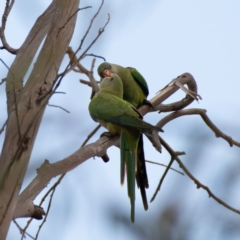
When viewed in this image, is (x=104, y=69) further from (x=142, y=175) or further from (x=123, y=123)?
(x=142, y=175)

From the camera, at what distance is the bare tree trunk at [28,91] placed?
203 centimetres

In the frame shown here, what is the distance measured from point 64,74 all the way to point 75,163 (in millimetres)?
775

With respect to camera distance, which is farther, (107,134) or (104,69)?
(104,69)

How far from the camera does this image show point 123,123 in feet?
11.8

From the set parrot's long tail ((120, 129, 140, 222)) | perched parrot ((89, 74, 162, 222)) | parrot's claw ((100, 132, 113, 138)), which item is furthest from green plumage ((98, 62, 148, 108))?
parrot's claw ((100, 132, 113, 138))

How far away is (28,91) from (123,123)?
1.31 m

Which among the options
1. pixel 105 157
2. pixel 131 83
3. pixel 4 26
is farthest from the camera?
pixel 131 83

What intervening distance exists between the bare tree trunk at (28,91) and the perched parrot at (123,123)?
0.94 metres

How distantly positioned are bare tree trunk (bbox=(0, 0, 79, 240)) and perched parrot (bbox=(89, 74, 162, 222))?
940 mm

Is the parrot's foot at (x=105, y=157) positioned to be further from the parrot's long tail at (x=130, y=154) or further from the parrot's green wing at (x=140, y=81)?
the parrot's green wing at (x=140, y=81)

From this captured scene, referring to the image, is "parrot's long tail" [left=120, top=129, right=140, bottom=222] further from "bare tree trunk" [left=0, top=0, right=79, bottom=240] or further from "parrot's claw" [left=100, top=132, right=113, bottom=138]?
"bare tree trunk" [left=0, top=0, right=79, bottom=240]

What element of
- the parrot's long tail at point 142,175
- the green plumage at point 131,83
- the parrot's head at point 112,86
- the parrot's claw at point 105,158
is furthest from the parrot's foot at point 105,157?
the green plumage at point 131,83

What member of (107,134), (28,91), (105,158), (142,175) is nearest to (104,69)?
(107,134)

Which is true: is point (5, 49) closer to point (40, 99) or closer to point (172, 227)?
point (40, 99)
